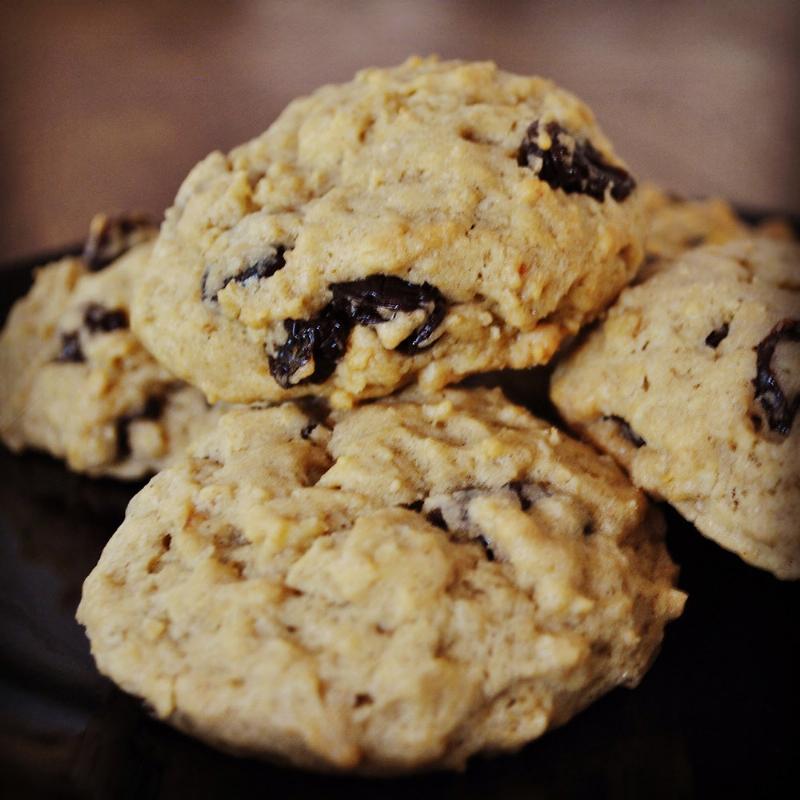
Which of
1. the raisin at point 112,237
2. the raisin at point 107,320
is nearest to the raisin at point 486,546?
the raisin at point 107,320

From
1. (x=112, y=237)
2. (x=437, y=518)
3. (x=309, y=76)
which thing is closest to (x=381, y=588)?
(x=437, y=518)

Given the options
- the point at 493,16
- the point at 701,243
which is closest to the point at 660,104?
the point at 493,16

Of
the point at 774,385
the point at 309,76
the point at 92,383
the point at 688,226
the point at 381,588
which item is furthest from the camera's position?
the point at 309,76

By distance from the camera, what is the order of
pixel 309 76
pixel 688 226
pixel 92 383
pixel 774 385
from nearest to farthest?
pixel 774 385, pixel 92 383, pixel 688 226, pixel 309 76

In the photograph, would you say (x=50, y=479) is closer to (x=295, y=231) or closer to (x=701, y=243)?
(x=295, y=231)

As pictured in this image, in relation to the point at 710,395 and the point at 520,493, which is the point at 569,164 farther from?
the point at 520,493

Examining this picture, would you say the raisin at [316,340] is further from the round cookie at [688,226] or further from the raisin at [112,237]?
the raisin at [112,237]

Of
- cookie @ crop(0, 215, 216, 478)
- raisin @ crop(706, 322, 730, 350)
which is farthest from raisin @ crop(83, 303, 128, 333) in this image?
raisin @ crop(706, 322, 730, 350)
